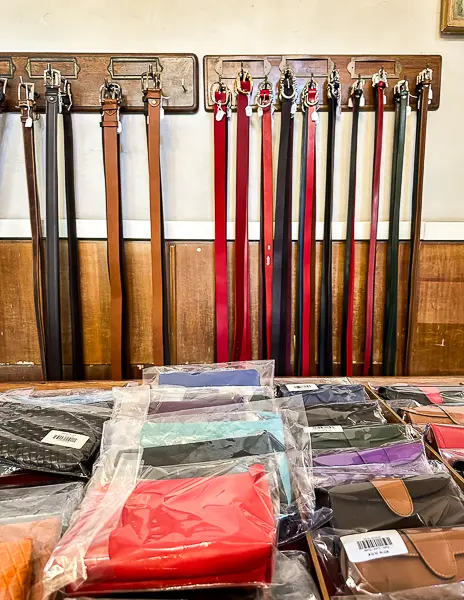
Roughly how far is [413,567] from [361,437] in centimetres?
30

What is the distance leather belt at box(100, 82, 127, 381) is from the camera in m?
1.19

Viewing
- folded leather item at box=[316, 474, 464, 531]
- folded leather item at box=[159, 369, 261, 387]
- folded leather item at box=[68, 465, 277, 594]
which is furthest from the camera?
folded leather item at box=[159, 369, 261, 387]

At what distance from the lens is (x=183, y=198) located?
130 cm

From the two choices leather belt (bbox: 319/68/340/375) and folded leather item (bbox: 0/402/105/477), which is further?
leather belt (bbox: 319/68/340/375)

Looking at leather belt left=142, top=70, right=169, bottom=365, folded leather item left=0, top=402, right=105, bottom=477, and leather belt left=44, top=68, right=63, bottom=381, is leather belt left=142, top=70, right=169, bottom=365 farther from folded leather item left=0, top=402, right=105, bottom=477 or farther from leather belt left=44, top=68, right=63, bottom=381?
folded leather item left=0, top=402, right=105, bottom=477

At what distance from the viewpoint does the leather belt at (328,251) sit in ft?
4.00

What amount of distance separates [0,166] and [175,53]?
61cm

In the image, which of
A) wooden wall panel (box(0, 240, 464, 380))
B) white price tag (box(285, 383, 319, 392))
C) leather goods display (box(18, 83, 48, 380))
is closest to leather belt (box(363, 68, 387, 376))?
wooden wall panel (box(0, 240, 464, 380))

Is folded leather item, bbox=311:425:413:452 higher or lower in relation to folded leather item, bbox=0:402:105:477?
lower

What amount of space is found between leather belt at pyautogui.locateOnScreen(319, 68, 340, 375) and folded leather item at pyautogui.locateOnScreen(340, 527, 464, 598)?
83cm

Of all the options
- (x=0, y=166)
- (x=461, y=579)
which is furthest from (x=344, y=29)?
(x=461, y=579)

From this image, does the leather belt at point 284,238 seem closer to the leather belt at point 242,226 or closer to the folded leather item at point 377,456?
the leather belt at point 242,226

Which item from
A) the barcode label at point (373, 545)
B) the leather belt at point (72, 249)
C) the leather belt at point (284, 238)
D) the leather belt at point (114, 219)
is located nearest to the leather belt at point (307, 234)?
the leather belt at point (284, 238)

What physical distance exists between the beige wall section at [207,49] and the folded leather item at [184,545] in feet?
3.10
